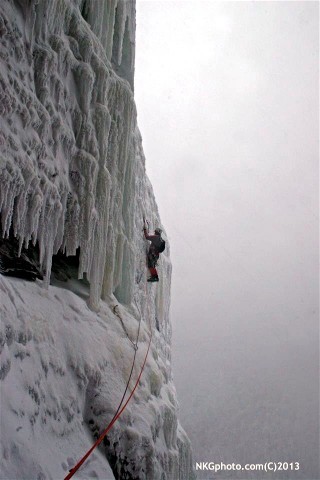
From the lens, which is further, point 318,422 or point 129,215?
point 318,422

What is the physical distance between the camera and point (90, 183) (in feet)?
18.2

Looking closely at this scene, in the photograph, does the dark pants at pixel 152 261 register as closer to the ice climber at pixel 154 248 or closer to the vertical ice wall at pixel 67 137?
the ice climber at pixel 154 248

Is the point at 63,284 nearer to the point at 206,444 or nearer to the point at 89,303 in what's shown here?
the point at 89,303

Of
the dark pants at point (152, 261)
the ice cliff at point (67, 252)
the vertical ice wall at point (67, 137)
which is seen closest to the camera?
the ice cliff at point (67, 252)

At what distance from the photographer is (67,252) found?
5371 mm

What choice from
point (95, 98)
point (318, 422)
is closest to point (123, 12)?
point (95, 98)

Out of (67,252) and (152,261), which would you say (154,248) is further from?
(67,252)

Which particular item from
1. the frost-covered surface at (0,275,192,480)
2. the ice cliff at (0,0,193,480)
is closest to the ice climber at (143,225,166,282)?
the ice cliff at (0,0,193,480)

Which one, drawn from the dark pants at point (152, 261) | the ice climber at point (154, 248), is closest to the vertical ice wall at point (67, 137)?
the ice climber at point (154, 248)

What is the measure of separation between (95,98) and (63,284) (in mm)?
3305

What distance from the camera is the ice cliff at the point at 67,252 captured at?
12.1 feet

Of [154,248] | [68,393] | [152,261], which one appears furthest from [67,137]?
[152,261]

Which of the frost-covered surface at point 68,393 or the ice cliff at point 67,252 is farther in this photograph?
the ice cliff at point 67,252

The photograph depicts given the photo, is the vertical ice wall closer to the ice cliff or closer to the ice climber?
the ice cliff
